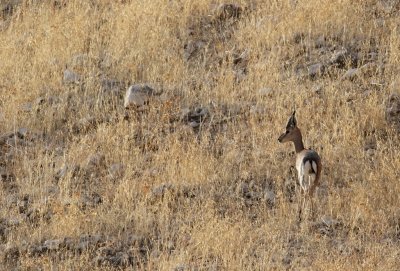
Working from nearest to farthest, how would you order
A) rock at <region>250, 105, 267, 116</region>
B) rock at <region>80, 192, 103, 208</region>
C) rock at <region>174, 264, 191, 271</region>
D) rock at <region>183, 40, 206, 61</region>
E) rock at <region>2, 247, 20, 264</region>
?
1. rock at <region>174, 264, 191, 271</region>
2. rock at <region>2, 247, 20, 264</region>
3. rock at <region>80, 192, 103, 208</region>
4. rock at <region>250, 105, 267, 116</region>
5. rock at <region>183, 40, 206, 61</region>

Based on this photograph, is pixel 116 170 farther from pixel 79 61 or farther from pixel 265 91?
pixel 79 61

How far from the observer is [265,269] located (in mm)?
7941

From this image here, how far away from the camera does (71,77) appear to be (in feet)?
38.8

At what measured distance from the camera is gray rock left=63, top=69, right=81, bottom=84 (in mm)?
11742

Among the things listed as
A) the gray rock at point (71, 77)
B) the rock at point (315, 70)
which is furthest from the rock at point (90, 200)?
the rock at point (315, 70)

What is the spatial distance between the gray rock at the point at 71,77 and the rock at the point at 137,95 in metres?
0.79

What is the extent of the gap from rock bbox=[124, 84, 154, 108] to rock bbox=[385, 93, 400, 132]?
279cm

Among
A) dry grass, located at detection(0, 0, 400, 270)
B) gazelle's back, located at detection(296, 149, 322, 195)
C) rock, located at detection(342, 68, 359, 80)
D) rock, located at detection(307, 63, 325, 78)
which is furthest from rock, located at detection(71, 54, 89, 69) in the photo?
gazelle's back, located at detection(296, 149, 322, 195)

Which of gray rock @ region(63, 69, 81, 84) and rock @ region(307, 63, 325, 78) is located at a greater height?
gray rock @ region(63, 69, 81, 84)

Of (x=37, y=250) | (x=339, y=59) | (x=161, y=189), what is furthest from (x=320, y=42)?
(x=37, y=250)

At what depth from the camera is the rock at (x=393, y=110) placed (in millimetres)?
10469

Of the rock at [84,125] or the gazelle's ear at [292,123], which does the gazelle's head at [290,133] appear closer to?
the gazelle's ear at [292,123]

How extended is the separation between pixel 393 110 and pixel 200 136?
2.18 meters

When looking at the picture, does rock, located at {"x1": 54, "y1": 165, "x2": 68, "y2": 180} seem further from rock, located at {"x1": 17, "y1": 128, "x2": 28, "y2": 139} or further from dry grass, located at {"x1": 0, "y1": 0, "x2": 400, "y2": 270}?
rock, located at {"x1": 17, "y1": 128, "x2": 28, "y2": 139}
